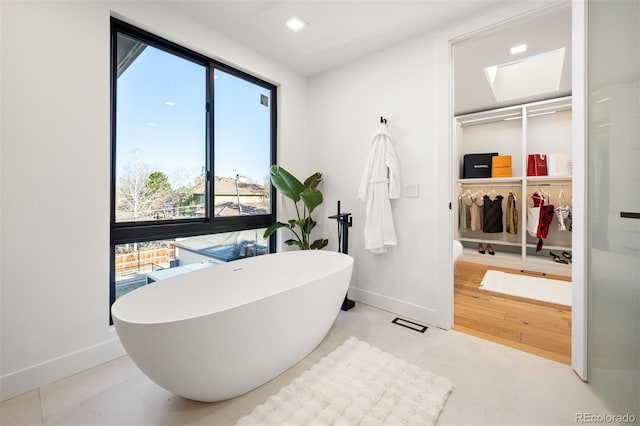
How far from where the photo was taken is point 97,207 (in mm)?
1744

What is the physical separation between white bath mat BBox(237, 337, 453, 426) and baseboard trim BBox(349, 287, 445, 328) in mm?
718

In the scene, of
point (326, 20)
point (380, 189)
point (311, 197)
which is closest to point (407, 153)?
point (380, 189)

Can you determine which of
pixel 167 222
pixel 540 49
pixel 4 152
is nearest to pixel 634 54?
pixel 540 49

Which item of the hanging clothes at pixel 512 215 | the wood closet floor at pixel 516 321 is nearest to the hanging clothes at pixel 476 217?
the hanging clothes at pixel 512 215

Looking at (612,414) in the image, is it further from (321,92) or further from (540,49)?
(321,92)

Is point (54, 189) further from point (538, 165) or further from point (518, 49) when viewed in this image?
point (538, 165)

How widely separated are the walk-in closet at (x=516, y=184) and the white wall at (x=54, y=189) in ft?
8.81

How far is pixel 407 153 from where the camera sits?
243 centimetres

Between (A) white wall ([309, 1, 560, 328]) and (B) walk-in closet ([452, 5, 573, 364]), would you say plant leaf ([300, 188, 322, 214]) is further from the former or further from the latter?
(B) walk-in closet ([452, 5, 573, 364])

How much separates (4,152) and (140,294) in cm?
106

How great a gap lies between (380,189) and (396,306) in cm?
113

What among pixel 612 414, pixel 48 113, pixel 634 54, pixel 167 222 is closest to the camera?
pixel 634 54

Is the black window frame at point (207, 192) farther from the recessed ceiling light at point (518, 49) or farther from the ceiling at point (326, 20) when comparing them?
the recessed ceiling light at point (518, 49)

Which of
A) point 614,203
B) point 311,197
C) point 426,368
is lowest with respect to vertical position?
point 426,368
